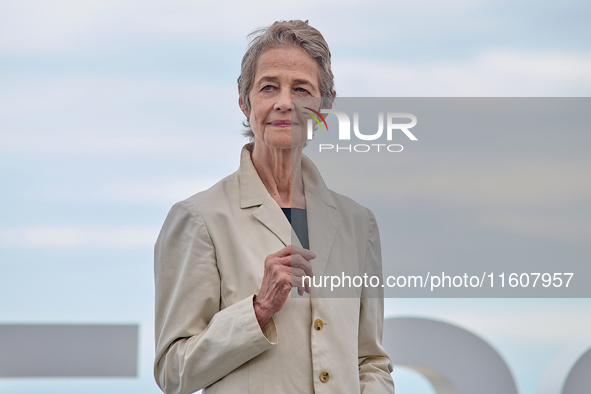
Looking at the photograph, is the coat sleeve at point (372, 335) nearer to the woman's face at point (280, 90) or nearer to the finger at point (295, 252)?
the finger at point (295, 252)

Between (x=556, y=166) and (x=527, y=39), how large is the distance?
66cm

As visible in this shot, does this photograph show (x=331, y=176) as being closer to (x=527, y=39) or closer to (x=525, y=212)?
(x=525, y=212)

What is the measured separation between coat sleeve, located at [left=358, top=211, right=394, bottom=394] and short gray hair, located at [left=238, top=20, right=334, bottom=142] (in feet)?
1.34

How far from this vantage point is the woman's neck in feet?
5.19

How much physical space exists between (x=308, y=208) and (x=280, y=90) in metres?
0.29

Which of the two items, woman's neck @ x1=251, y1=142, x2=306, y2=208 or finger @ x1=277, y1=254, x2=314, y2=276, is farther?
woman's neck @ x1=251, y1=142, x2=306, y2=208

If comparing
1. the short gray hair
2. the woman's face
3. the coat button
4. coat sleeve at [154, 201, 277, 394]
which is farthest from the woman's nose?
the coat button

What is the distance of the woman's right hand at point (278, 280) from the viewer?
134cm

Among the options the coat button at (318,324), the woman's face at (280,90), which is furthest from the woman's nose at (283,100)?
the coat button at (318,324)

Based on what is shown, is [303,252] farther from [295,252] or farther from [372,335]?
[372,335]

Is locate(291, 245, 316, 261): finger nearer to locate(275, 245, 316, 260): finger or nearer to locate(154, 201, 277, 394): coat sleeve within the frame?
locate(275, 245, 316, 260): finger

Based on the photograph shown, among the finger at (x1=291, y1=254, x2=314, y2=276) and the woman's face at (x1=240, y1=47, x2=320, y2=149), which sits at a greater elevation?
the woman's face at (x1=240, y1=47, x2=320, y2=149)

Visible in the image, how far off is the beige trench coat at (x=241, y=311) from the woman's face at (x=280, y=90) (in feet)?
0.40

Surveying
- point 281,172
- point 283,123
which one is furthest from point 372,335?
point 283,123
